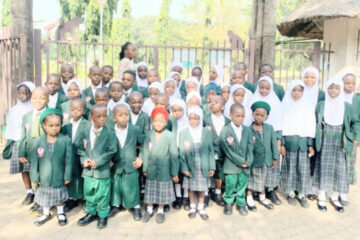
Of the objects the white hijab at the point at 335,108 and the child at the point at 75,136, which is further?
the white hijab at the point at 335,108

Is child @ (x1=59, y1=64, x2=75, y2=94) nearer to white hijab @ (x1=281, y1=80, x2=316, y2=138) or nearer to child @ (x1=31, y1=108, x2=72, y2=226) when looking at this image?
child @ (x1=31, y1=108, x2=72, y2=226)

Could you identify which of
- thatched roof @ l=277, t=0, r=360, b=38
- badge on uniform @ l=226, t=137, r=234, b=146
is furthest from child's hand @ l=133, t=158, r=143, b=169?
thatched roof @ l=277, t=0, r=360, b=38

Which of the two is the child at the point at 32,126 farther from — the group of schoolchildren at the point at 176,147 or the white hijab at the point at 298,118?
the white hijab at the point at 298,118

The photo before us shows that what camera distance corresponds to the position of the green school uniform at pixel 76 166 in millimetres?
3672

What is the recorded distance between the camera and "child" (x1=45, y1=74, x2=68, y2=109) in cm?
412

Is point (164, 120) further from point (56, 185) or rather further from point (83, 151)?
point (56, 185)

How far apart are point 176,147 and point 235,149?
70 cm

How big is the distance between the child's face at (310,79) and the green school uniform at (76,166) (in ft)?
8.93

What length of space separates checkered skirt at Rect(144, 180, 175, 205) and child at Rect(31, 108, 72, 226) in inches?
35.1

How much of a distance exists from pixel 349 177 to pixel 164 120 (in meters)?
2.49

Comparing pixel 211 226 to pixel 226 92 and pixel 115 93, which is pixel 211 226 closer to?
pixel 226 92

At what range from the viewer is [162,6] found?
3122cm

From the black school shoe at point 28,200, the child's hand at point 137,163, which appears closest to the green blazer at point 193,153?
the child's hand at point 137,163

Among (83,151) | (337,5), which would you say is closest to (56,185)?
(83,151)
